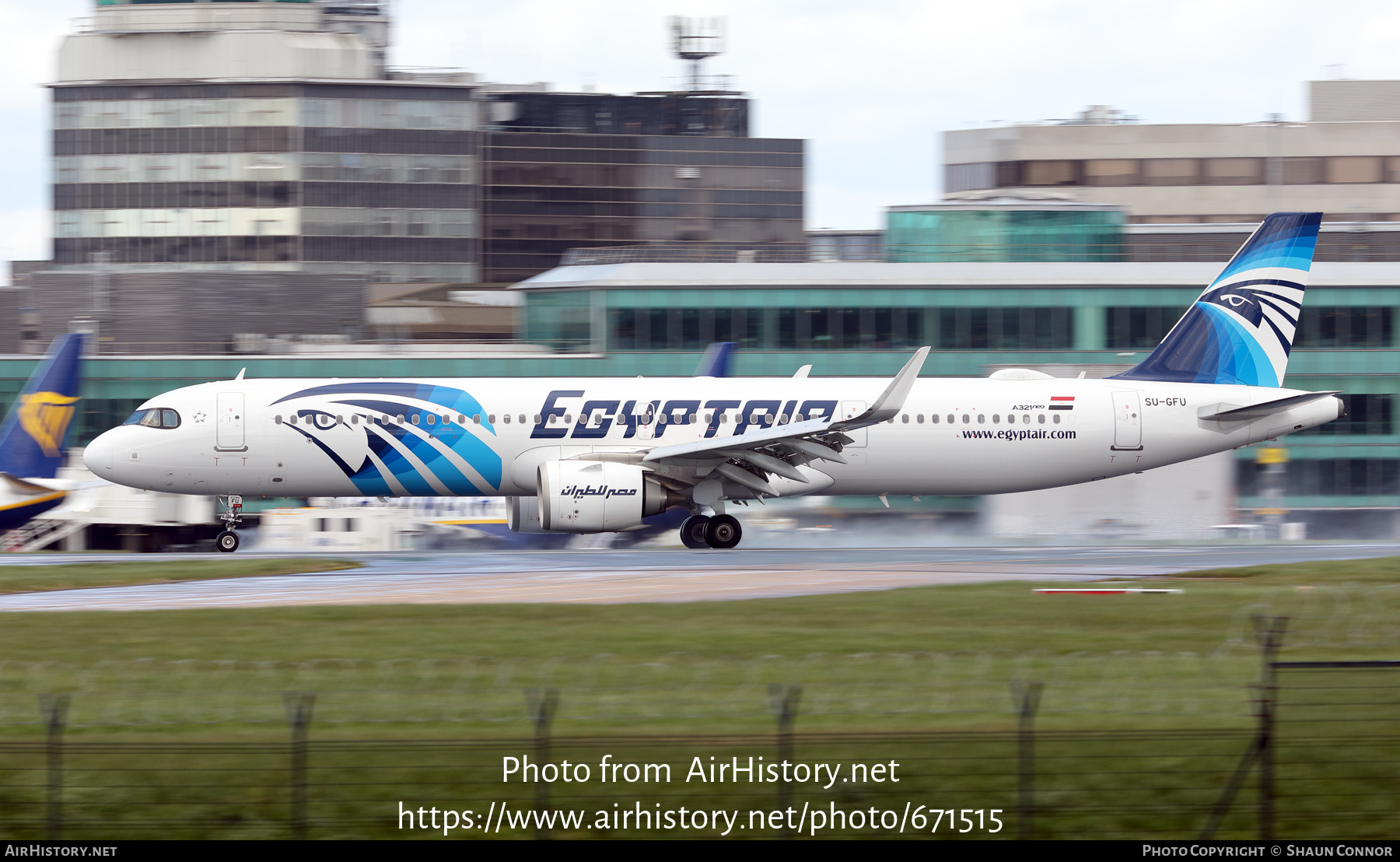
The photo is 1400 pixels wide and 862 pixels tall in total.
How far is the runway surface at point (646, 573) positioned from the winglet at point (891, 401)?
2693 millimetres

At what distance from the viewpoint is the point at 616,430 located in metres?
32.7

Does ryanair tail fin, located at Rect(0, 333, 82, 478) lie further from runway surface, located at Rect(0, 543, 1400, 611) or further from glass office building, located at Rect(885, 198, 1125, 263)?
glass office building, located at Rect(885, 198, 1125, 263)

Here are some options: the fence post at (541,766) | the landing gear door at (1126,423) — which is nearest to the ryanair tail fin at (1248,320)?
the landing gear door at (1126,423)

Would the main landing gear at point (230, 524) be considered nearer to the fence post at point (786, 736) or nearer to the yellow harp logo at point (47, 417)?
the yellow harp logo at point (47, 417)

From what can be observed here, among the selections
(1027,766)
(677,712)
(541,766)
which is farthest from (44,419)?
(1027,766)

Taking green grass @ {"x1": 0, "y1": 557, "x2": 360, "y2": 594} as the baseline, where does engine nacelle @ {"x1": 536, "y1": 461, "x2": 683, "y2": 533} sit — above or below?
above

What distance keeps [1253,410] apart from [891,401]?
30.5ft

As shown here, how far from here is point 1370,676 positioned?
13.5 meters

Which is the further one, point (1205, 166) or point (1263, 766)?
point (1205, 166)

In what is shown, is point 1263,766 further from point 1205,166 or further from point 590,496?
point 1205,166

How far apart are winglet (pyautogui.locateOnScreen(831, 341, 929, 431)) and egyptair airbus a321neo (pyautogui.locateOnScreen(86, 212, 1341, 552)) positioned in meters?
0.05

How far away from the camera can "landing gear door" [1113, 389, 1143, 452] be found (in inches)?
1357

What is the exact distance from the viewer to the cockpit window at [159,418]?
1272 inches

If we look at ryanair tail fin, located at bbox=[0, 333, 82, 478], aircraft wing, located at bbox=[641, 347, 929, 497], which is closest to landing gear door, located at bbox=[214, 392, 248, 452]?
aircraft wing, located at bbox=[641, 347, 929, 497]
